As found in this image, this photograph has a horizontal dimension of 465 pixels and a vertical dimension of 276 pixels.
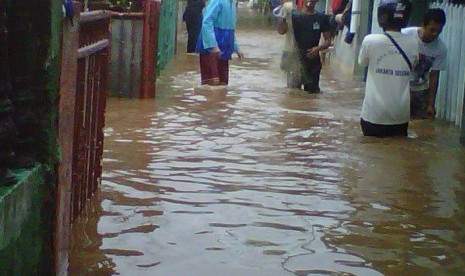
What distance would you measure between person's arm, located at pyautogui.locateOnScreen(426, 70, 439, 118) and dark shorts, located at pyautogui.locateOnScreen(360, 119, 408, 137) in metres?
1.34

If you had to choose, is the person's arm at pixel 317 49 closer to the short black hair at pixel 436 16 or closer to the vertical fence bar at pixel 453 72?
the vertical fence bar at pixel 453 72

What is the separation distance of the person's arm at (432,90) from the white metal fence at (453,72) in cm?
27

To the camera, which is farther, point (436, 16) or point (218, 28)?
point (218, 28)

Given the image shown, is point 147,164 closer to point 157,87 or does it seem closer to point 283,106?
point 283,106

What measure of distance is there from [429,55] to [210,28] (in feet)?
14.4

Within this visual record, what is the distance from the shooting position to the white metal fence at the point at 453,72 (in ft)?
39.0

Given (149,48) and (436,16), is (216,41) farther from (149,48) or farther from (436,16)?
(436,16)

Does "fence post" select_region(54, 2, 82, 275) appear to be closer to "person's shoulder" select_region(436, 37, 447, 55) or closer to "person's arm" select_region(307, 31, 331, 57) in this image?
"person's shoulder" select_region(436, 37, 447, 55)

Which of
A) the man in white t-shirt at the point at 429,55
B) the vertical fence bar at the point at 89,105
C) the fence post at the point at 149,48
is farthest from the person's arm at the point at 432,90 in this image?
the vertical fence bar at the point at 89,105

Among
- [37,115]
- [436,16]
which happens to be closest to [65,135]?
[37,115]

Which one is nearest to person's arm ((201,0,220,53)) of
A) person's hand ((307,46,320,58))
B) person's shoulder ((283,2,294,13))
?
person's shoulder ((283,2,294,13))

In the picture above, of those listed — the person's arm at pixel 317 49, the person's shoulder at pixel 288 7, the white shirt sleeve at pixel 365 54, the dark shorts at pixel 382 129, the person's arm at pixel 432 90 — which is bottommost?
the dark shorts at pixel 382 129

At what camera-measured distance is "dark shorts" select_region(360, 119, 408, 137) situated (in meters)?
10.5

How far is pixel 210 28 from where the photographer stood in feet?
49.7
